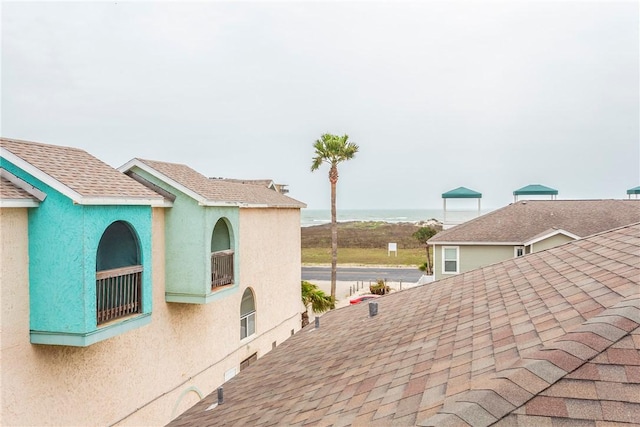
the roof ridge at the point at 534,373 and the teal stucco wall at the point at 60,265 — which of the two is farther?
the teal stucco wall at the point at 60,265

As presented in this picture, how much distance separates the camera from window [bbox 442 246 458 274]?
2373 centimetres

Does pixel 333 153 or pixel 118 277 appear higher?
pixel 333 153

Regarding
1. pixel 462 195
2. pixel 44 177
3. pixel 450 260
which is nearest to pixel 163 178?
pixel 44 177

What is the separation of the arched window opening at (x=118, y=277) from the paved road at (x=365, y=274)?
30.6 m

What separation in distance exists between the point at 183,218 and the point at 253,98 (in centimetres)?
3135

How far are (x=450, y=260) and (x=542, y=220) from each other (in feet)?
20.0

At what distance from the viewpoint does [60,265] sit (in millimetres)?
7797

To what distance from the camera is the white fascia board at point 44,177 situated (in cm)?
781

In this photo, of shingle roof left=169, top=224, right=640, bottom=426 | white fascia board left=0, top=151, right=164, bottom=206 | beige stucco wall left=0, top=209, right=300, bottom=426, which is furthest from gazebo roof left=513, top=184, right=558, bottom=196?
white fascia board left=0, top=151, right=164, bottom=206

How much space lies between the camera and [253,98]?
41.3 meters

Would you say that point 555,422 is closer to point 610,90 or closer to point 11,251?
point 11,251

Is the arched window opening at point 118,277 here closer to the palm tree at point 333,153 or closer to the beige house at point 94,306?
the beige house at point 94,306

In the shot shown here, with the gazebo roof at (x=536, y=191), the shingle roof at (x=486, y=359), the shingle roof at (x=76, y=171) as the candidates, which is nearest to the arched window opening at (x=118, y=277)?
the shingle roof at (x=76, y=171)

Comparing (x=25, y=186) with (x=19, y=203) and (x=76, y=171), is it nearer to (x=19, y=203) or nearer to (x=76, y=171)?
(x=19, y=203)
